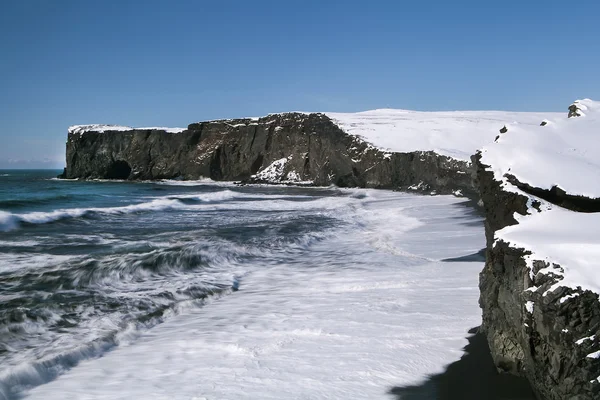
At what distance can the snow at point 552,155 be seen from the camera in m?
4.82

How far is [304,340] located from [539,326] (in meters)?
2.58

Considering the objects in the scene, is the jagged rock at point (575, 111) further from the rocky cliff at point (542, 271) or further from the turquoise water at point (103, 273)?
the turquoise water at point (103, 273)

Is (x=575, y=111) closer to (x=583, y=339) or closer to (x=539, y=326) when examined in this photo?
(x=539, y=326)

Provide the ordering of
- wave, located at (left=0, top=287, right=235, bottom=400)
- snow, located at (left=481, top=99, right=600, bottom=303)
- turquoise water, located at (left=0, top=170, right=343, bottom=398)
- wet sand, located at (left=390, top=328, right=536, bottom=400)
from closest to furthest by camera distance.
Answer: snow, located at (left=481, top=99, right=600, bottom=303) → wet sand, located at (left=390, top=328, right=536, bottom=400) → wave, located at (left=0, top=287, right=235, bottom=400) → turquoise water, located at (left=0, top=170, right=343, bottom=398)

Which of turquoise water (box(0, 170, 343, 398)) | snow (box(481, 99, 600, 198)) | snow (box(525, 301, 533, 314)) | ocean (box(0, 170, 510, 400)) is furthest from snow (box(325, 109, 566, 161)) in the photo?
snow (box(525, 301, 533, 314))

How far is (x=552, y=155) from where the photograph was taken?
5.55 metres

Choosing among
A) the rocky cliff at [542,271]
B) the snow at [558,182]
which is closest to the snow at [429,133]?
the snow at [558,182]

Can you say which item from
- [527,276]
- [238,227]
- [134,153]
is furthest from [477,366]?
[134,153]

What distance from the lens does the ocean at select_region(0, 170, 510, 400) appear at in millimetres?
4363

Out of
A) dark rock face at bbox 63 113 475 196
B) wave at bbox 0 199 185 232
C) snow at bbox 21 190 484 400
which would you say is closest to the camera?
snow at bbox 21 190 484 400

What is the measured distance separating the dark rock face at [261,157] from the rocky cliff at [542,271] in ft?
79.4

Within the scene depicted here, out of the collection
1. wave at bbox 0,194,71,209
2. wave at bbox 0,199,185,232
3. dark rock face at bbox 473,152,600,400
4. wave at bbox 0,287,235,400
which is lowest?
wave at bbox 0,287,235,400

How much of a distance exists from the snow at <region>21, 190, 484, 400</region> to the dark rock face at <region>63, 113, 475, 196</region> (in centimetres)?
2224

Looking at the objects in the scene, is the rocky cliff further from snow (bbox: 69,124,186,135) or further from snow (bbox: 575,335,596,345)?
snow (bbox: 69,124,186,135)
